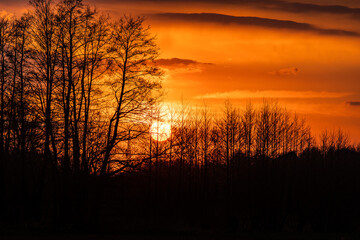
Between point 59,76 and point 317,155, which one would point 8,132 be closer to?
point 59,76

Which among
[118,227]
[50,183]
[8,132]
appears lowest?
[118,227]

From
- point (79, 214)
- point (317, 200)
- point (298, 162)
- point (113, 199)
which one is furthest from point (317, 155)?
point (79, 214)

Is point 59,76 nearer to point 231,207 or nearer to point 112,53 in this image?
point 112,53

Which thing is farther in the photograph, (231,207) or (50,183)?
(231,207)

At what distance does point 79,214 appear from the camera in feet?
94.4

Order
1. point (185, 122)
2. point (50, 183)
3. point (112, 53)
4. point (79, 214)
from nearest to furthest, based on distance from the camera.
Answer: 1. point (79, 214)
2. point (112, 53)
3. point (50, 183)
4. point (185, 122)

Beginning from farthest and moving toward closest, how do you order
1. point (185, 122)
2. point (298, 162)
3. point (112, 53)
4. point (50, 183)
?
point (298, 162) → point (185, 122) → point (50, 183) → point (112, 53)

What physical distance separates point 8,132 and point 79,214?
35.5 feet

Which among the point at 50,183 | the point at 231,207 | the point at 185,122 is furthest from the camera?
the point at 185,122

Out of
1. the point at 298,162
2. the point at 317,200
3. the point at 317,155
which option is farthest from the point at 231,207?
the point at 317,155

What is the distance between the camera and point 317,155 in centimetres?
6931

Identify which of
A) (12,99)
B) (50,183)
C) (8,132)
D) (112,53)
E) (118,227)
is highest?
(112,53)

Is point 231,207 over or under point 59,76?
under

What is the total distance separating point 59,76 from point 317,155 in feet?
166
